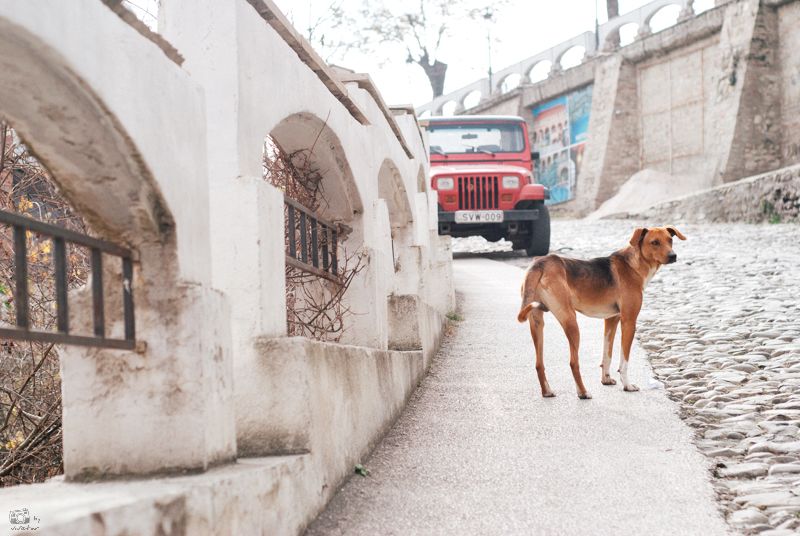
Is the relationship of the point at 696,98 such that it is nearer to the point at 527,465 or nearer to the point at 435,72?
the point at 435,72

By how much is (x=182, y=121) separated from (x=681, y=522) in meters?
2.38

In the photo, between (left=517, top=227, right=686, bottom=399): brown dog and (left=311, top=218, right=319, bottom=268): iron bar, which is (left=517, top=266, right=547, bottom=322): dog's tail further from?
(left=311, top=218, right=319, bottom=268): iron bar

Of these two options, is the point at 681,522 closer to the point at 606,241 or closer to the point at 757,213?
the point at 606,241

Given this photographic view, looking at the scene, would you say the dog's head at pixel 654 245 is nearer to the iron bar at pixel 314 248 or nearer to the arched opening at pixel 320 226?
the arched opening at pixel 320 226

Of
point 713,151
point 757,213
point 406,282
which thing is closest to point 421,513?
point 406,282

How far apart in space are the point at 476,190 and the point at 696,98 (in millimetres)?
12983

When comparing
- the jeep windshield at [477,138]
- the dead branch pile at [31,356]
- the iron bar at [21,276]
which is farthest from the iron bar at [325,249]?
the jeep windshield at [477,138]

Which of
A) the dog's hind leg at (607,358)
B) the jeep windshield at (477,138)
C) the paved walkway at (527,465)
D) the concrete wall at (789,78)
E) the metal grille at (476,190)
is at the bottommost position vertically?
the paved walkway at (527,465)

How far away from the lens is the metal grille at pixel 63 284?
2.40m

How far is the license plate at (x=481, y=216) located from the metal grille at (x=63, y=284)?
13788 millimetres

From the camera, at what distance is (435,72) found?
4353 centimetres

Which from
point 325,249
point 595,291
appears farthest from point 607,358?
point 325,249

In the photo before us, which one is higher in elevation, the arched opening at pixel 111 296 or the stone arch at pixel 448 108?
the stone arch at pixel 448 108

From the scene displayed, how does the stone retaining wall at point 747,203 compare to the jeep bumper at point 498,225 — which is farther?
the stone retaining wall at point 747,203
